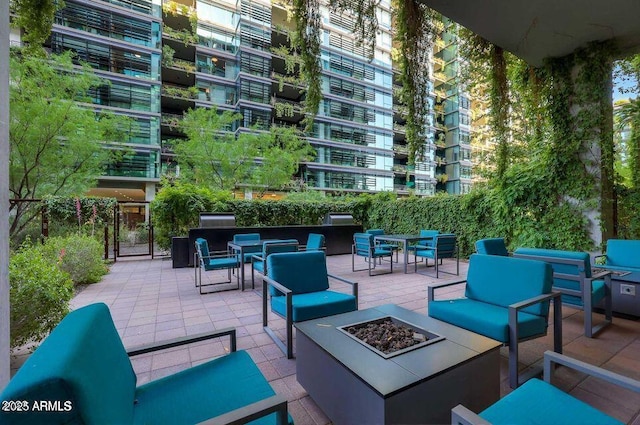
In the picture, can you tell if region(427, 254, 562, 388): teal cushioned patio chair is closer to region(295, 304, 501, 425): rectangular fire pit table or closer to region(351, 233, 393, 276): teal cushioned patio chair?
region(295, 304, 501, 425): rectangular fire pit table

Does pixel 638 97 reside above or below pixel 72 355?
above

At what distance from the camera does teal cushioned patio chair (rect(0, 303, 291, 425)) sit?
745 millimetres

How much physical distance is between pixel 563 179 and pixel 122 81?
74.6 feet

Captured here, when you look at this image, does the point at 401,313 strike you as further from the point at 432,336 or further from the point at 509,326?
the point at 509,326

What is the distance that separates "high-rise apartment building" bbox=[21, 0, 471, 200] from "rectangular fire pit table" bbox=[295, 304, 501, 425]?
1285 centimetres

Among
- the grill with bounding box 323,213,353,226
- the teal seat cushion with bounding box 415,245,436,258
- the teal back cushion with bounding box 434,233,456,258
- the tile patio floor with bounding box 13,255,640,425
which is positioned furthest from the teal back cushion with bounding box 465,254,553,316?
the grill with bounding box 323,213,353,226

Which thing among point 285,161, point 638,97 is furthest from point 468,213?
point 285,161

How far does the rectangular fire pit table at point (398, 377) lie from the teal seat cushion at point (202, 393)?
41cm

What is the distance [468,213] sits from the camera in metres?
7.50

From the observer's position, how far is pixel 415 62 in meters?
3.05

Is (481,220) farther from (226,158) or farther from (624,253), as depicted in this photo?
(226,158)

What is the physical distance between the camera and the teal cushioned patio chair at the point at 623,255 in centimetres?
381

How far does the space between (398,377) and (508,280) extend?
5.75ft

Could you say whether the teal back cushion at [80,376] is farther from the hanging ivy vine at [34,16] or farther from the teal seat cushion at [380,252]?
the teal seat cushion at [380,252]
